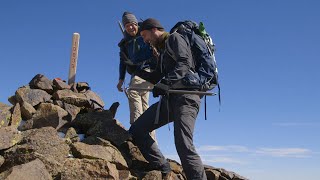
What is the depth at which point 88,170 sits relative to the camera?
9.41 m

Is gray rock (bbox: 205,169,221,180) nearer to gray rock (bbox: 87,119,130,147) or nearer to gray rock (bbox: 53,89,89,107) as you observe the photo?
gray rock (bbox: 87,119,130,147)

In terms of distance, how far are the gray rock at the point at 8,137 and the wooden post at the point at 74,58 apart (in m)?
5.23

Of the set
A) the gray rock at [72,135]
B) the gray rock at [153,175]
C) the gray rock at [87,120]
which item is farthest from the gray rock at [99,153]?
the gray rock at [87,120]

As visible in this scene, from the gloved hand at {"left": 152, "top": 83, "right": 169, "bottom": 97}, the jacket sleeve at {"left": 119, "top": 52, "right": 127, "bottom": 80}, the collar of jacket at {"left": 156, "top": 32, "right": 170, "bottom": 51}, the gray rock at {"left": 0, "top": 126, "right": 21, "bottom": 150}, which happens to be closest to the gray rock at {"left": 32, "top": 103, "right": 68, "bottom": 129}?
the gray rock at {"left": 0, "top": 126, "right": 21, "bottom": 150}

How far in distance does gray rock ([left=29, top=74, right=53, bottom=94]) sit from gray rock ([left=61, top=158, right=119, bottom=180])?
565 centimetres

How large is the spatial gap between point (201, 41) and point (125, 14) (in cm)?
349

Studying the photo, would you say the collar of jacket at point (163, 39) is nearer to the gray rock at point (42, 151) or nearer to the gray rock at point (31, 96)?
the gray rock at point (42, 151)

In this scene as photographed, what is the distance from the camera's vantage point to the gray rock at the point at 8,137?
10289 mm

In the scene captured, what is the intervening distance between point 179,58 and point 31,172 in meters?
4.18

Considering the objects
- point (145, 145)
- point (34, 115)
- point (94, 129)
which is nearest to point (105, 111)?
point (94, 129)

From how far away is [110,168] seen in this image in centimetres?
956

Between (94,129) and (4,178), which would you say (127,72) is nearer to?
(94,129)

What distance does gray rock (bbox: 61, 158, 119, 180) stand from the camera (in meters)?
9.23

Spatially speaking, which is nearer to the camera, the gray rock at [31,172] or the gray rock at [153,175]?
the gray rock at [31,172]
